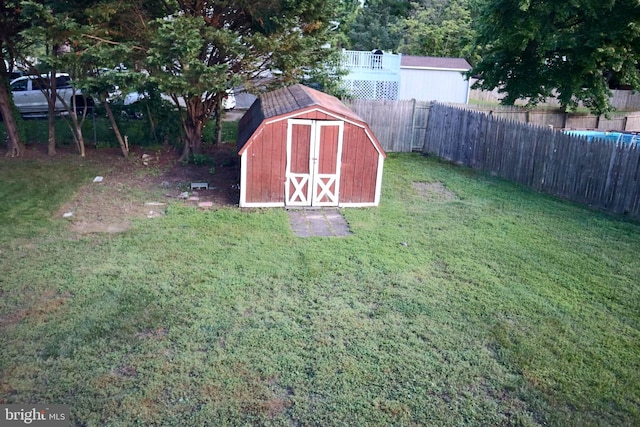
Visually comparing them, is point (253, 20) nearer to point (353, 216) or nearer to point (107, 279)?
point (353, 216)

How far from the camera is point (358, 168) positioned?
11.4 metres

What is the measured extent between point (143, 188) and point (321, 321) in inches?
295

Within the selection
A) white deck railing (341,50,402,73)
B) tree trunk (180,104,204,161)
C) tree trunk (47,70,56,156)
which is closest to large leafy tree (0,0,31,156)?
tree trunk (47,70,56,156)

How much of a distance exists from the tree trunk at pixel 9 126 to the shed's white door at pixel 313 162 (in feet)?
28.9

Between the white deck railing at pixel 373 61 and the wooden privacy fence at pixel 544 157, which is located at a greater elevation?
the white deck railing at pixel 373 61

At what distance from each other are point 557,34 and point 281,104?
893 cm

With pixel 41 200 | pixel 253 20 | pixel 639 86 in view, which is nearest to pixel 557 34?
pixel 639 86

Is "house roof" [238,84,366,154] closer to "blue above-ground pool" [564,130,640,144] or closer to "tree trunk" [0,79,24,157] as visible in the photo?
"blue above-ground pool" [564,130,640,144]

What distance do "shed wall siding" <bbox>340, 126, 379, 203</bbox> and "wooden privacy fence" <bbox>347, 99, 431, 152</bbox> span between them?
6.23 metres

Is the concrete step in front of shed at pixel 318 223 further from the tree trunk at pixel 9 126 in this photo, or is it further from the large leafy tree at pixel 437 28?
the large leafy tree at pixel 437 28

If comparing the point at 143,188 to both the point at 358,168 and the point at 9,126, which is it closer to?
the point at 358,168

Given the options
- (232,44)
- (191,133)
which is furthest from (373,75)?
(232,44)

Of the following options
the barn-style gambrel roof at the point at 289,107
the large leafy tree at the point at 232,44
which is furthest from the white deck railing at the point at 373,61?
the barn-style gambrel roof at the point at 289,107

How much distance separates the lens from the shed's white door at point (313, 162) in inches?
430
